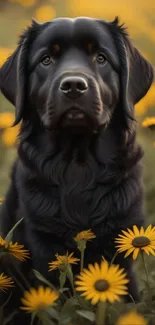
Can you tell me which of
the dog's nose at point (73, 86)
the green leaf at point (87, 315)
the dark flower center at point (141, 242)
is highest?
the dog's nose at point (73, 86)

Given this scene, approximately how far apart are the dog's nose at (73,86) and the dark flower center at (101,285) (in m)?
0.92

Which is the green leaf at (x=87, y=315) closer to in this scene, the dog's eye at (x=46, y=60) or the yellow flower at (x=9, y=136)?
the dog's eye at (x=46, y=60)

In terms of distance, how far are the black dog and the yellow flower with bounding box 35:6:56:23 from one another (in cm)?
159

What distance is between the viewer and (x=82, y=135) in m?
2.82

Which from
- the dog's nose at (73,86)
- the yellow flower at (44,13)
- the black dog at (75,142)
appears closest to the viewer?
the dog's nose at (73,86)

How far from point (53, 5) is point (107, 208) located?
2440mm

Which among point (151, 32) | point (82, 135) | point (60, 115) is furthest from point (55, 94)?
point (151, 32)

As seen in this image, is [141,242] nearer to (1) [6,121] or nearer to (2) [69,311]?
(2) [69,311]

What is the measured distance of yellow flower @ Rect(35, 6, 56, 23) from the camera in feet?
14.4

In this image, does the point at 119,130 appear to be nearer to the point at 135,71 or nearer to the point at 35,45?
the point at 135,71

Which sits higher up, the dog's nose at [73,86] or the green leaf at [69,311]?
the dog's nose at [73,86]

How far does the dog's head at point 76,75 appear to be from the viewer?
2.48 metres

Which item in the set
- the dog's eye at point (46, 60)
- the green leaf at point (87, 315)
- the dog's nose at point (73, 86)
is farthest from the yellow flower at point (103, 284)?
the dog's eye at point (46, 60)

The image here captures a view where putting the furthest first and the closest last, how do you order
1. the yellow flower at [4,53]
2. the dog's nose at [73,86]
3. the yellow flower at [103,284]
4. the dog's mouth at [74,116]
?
the yellow flower at [4,53] < the dog's mouth at [74,116] < the dog's nose at [73,86] < the yellow flower at [103,284]
